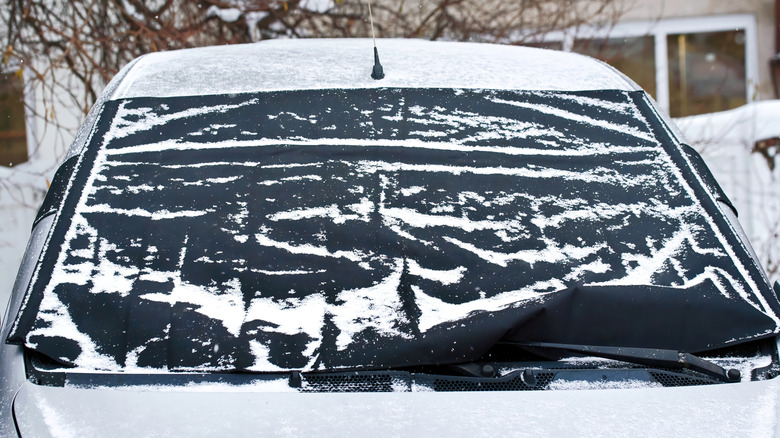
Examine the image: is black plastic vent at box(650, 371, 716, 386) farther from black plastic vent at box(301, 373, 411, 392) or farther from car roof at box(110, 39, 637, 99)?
car roof at box(110, 39, 637, 99)

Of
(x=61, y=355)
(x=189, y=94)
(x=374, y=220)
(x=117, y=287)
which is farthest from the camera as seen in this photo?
(x=189, y=94)

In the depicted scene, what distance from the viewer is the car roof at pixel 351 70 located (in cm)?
256

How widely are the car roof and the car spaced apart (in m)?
0.03

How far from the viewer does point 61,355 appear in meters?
1.72

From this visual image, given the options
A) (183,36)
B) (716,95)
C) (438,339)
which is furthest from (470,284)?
(716,95)

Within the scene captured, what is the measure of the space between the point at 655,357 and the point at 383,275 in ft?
2.00

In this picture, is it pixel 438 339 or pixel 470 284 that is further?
pixel 470 284

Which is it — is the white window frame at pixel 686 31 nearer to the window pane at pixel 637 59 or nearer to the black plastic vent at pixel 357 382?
the window pane at pixel 637 59

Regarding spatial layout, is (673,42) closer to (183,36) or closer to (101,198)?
(183,36)

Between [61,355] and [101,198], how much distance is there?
503mm

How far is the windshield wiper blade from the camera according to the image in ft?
5.76

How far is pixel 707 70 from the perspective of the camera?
888 cm

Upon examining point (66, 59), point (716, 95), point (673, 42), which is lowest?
point (716, 95)

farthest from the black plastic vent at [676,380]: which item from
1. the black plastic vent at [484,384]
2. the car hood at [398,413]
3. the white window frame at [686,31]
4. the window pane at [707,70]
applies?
the window pane at [707,70]
